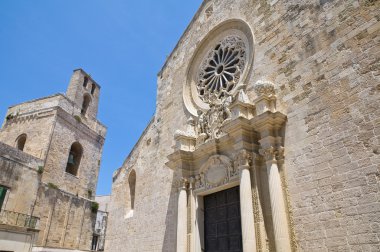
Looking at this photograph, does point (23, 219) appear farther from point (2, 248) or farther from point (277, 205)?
point (277, 205)

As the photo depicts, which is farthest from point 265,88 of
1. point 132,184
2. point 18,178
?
point 18,178

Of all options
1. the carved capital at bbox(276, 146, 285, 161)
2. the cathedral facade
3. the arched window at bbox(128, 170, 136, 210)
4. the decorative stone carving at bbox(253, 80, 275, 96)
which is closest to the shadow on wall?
the cathedral facade

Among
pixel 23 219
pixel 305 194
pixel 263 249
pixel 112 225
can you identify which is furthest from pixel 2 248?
pixel 305 194

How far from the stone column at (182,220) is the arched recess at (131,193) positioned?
306 cm

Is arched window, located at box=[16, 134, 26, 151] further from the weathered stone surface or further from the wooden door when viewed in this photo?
the wooden door

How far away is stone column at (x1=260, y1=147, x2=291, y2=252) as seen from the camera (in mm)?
4844

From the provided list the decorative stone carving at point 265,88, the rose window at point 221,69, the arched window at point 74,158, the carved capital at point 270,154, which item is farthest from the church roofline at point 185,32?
the arched window at point 74,158

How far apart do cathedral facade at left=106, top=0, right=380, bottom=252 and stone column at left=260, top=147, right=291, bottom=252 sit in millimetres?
18

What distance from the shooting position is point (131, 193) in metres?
10.3

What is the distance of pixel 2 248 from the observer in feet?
37.0

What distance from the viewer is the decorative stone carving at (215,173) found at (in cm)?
664

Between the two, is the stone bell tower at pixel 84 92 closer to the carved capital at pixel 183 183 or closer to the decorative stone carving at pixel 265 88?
the carved capital at pixel 183 183

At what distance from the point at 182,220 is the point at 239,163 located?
83.9 inches

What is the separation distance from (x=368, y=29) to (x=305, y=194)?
2.97 metres
